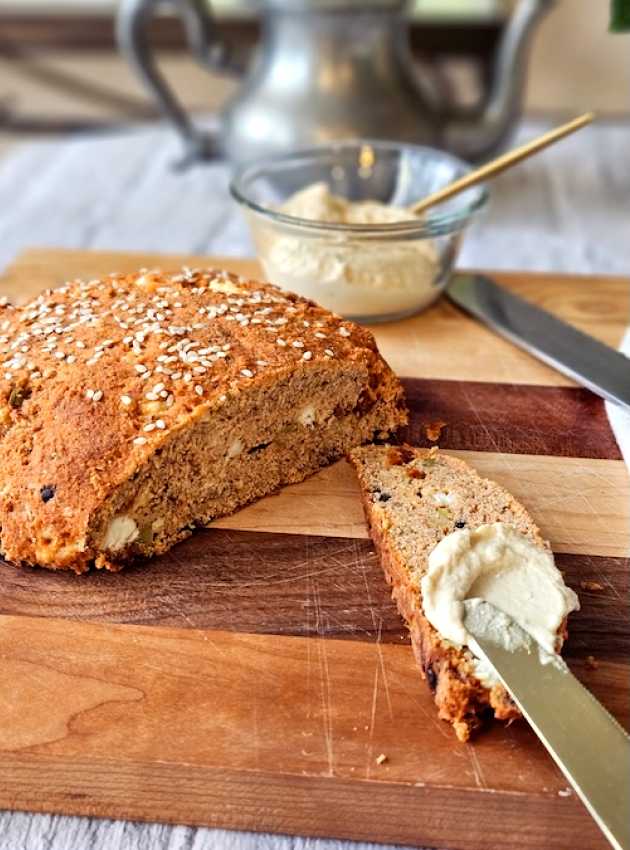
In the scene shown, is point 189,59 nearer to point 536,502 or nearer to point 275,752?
point 536,502

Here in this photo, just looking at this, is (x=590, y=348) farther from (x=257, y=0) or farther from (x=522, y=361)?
(x=257, y=0)

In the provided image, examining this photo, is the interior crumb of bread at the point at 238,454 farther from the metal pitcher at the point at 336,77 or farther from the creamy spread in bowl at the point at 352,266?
the metal pitcher at the point at 336,77

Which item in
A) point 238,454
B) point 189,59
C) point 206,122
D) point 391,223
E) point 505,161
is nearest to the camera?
point 238,454

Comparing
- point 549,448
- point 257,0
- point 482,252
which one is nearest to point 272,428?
point 549,448

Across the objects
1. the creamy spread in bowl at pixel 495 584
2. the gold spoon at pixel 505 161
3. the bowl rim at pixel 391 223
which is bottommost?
the creamy spread in bowl at pixel 495 584

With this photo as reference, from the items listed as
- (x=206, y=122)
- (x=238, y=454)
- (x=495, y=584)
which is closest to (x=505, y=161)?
(x=238, y=454)

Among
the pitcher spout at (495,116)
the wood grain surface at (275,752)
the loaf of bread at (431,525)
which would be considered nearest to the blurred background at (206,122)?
the pitcher spout at (495,116)
